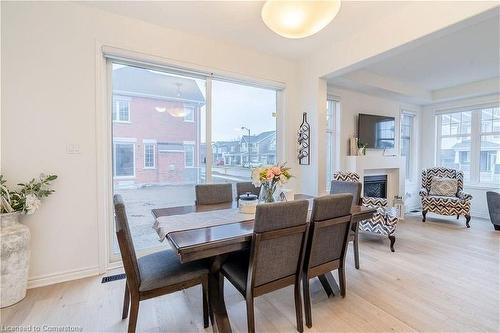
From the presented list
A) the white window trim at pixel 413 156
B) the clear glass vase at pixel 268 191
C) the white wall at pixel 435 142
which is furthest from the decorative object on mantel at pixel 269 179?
the white wall at pixel 435 142

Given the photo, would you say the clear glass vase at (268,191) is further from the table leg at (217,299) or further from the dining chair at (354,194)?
the dining chair at (354,194)

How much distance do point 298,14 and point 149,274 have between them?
1983mm

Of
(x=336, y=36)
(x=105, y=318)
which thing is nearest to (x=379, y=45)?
(x=336, y=36)

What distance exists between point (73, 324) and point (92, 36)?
254 cm

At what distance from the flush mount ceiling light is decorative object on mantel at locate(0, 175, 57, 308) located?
7.87 feet

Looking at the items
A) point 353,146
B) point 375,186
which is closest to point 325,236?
point 353,146

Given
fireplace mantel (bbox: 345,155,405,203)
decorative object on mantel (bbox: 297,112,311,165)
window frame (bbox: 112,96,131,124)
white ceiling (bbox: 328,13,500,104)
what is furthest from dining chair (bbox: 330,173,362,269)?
window frame (bbox: 112,96,131,124)

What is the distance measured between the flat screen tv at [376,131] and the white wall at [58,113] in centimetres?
387

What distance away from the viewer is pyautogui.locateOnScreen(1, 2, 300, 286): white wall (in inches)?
85.0

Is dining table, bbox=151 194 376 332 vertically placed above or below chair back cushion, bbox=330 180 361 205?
below

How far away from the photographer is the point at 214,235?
5.04 ft

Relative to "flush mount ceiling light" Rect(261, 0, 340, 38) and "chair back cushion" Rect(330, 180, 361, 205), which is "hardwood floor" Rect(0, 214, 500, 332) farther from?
"flush mount ceiling light" Rect(261, 0, 340, 38)

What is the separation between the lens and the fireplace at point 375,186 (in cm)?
482

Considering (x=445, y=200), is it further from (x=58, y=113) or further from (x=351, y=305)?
(x=58, y=113)
